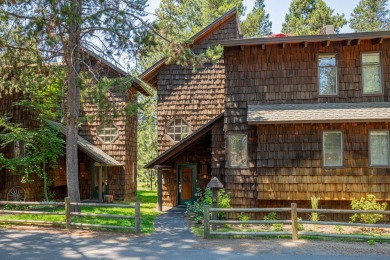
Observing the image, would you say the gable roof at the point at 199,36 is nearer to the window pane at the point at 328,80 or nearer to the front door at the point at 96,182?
the front door at the point at 96,182

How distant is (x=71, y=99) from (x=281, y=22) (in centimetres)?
2945

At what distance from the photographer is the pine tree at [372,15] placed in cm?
3616

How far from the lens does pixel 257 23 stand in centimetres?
3675

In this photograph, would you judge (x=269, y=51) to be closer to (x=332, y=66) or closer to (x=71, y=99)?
(x=332, y=66)

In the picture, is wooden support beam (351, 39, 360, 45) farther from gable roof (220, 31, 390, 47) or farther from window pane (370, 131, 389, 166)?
window pane (370, 131, 389, 166)

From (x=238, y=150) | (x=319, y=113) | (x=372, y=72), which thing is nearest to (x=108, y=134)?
(x=238, y=150)

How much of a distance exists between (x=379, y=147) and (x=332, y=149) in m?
1.55

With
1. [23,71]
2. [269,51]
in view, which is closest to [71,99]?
[23,71]

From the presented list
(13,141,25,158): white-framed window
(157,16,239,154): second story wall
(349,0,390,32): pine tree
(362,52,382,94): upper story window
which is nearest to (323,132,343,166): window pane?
(362,52,382,94): upper story window

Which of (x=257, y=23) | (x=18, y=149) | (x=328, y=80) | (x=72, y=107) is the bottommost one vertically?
(x=18, y=149)

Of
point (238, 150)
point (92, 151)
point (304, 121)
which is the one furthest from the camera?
point (92, 151)

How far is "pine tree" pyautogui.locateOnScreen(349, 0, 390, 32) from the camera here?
119ft

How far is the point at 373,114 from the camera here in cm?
1247

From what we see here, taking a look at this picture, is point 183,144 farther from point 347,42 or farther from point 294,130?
point 347,42
